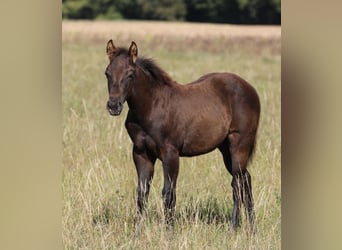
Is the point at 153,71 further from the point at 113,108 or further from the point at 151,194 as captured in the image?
the point at 151,194

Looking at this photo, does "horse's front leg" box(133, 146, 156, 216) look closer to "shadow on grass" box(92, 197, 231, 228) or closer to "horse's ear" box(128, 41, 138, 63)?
"shadow on grass" box(92, 197, 231, 228)

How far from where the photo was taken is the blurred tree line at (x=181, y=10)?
23.5 metres

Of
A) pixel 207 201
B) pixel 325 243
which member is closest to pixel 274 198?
pixel 207 201

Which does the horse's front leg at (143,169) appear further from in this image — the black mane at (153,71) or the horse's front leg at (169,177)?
the black mane at (153,71)

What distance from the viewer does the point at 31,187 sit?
83.4 inches

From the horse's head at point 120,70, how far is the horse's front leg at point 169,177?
38 cm

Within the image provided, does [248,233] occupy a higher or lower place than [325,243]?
lower

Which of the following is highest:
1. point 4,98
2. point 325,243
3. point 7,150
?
point 4,98

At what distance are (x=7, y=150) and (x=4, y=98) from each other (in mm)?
162

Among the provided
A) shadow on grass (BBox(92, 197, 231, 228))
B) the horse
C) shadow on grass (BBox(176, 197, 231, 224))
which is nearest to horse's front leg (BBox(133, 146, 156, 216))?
the horse

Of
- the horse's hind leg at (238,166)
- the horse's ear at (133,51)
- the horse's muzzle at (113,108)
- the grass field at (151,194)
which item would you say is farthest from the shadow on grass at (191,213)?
the horse's ear at (133,51)

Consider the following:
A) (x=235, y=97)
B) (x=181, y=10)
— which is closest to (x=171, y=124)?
(x=235, y=97)

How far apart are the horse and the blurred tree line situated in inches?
713

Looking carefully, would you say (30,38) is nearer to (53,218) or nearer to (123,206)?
(53,218)
